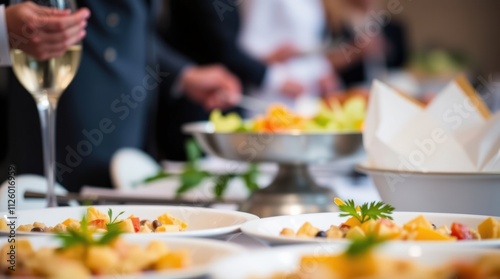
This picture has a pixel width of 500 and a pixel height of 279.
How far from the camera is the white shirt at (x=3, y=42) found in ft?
4.31

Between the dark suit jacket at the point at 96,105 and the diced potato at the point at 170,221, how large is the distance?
150 centimetres

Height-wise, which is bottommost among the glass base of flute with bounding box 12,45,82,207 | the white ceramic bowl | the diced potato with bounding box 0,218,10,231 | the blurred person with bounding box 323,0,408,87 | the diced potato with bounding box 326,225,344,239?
the diced potato with bounding box 326,225,344,239

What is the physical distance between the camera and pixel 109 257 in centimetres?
62

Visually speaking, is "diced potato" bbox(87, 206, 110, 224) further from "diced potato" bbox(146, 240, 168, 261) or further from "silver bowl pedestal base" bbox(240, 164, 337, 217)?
"silver bowl pedestal base" bbox(240, 164, 337, 217)

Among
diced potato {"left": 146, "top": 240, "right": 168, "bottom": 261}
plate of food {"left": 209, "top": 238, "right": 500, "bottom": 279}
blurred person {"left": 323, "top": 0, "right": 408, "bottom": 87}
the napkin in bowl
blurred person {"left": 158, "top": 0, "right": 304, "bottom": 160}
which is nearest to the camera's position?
plate of food {"left": 209, "top": 238, "right": 500, "bottom": 279}

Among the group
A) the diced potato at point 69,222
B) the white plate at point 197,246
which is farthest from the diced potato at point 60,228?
the white plate at point 197,246

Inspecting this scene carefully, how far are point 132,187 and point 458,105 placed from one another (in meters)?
1.04

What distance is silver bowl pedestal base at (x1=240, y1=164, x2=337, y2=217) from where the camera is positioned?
173 cm

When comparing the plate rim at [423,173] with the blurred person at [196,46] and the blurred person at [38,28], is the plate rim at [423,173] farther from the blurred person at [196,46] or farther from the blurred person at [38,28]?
the blurred person at [196,46]

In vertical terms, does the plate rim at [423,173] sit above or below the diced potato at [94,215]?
above

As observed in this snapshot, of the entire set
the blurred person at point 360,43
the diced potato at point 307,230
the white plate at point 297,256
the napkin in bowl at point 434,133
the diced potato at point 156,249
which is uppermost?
the blurred person at point 360,43

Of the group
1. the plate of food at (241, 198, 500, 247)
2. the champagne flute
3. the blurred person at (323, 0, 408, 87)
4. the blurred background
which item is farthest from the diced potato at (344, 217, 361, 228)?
the blurred person at (323, 0, 408, 87)

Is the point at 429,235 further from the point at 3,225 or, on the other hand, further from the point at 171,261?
the point at 3,225

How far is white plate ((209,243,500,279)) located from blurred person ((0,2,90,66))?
0.75 m
